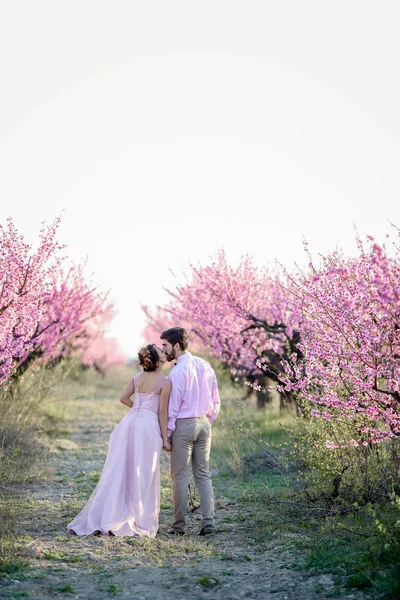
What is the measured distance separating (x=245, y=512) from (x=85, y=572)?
9.81 ft

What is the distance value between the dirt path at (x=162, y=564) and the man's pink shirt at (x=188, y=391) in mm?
1221

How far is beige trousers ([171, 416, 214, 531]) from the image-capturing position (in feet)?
24.9

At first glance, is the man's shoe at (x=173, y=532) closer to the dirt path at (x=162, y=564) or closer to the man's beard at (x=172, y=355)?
the dirt path at (x=162, y=564)

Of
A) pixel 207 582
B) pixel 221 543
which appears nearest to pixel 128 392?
pixel 221 543

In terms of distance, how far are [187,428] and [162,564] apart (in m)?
1.50

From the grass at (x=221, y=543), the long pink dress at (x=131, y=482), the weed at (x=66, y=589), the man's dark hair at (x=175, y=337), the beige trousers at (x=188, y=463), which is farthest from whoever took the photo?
the man's dark hair at (x=175, y=337)

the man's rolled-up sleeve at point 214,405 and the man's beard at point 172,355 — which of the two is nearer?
the man's beard at point 172,355

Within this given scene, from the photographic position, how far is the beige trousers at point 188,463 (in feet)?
24.9

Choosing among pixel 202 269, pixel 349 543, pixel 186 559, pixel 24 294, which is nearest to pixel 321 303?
pixel 349 543

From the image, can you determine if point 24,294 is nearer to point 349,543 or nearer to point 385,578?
point 349,543

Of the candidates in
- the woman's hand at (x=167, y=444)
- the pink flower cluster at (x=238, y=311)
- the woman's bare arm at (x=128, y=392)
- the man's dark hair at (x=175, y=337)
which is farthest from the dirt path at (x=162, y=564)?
the pink flower cluster at (x=238, y=311)

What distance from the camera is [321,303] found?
6914mm

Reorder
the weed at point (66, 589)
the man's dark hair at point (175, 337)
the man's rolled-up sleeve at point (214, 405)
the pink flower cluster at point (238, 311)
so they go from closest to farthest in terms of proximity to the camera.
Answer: the weed at point (66, 589), the man's dark hair at point (175, 337), the man's rolled-up sleeve at point (214, 405), the pink flower cluster at point (238, 311)

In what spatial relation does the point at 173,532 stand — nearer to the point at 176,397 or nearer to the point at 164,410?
the point at 164,410
